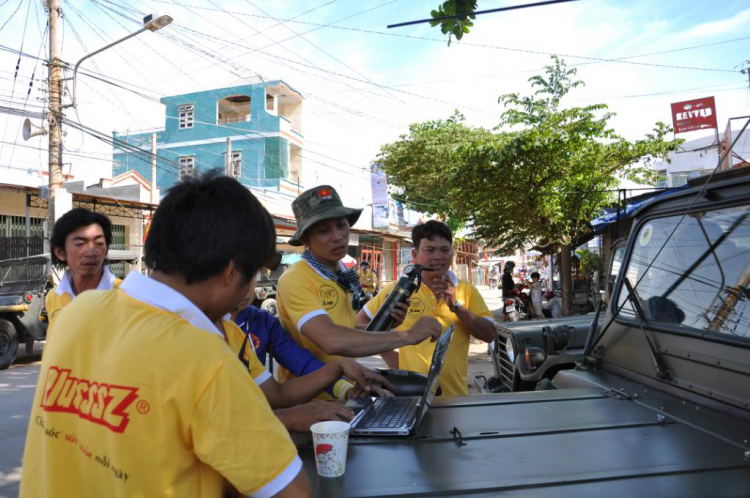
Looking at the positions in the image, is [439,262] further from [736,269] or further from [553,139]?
[553,139]

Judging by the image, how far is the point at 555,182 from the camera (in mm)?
9195

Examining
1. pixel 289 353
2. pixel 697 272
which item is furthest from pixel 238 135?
pixel 697 272

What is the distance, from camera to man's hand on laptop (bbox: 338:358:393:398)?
2.11 m

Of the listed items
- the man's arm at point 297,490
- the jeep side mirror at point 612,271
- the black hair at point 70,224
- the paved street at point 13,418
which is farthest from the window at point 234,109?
the man's arm at point 297,490

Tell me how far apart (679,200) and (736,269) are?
531 mm

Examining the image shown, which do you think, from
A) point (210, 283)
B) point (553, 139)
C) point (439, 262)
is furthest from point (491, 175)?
point (210, 283)

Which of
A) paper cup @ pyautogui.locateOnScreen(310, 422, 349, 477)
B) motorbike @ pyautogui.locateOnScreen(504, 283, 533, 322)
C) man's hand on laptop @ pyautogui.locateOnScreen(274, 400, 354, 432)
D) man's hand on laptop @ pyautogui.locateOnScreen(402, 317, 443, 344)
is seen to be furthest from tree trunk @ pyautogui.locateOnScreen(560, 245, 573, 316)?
paper cup @ pyautogui.locateOnScreen(310, 422, 349, 477)

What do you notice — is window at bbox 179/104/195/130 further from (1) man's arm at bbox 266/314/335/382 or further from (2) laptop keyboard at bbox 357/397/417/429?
(2) laptop keyboard at bbox 357/397/417/429

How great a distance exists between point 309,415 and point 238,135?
25510 millimetres

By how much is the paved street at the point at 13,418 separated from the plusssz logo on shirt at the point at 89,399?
3573 millimetres

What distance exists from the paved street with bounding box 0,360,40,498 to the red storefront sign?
2447 centimetres

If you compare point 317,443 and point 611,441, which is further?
point 611,441

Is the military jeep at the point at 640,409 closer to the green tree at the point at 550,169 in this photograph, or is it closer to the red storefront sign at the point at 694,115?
the green tree at the point at 550,169

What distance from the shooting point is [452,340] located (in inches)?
118
